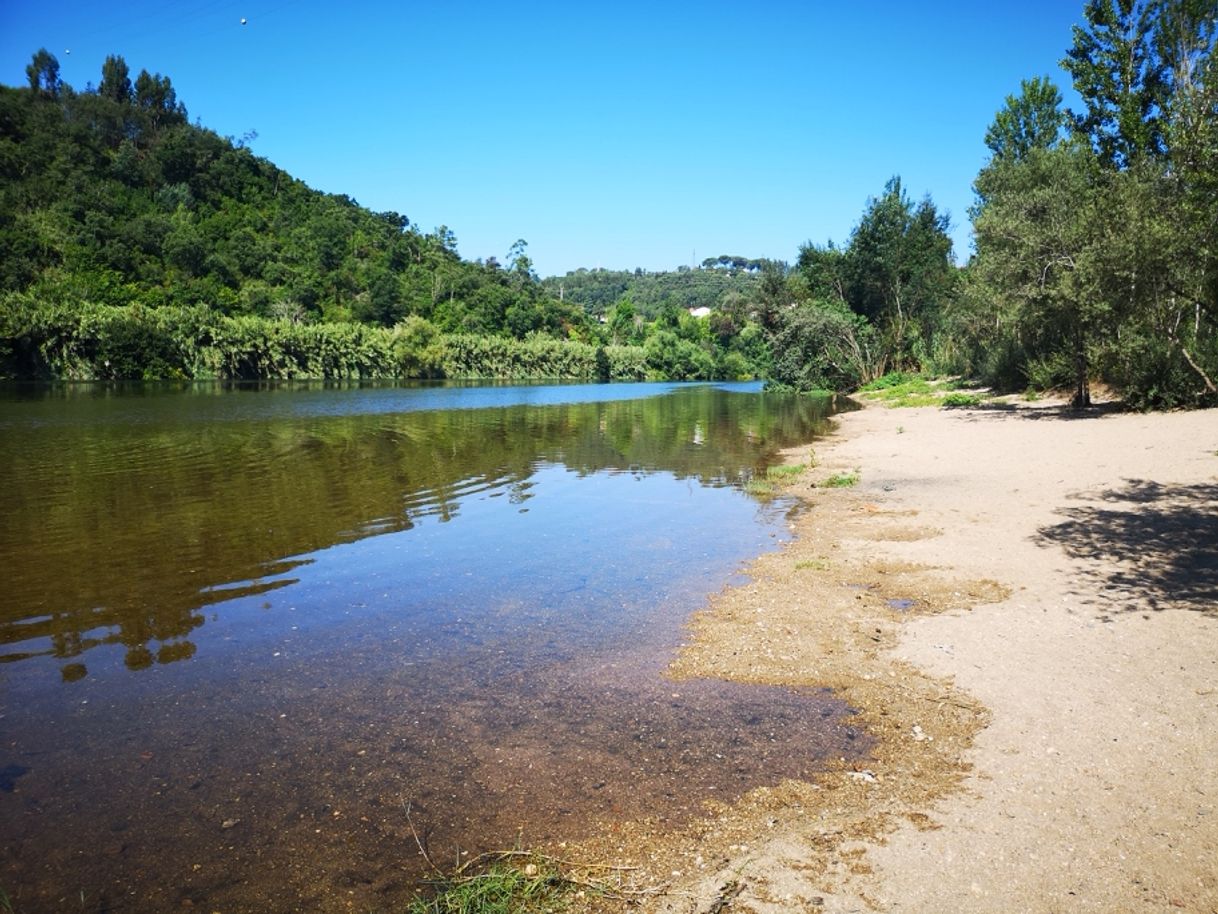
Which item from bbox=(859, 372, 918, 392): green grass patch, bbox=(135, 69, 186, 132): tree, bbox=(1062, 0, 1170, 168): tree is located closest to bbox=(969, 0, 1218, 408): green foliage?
bbox=(1062, 0, 1170, 168): tree

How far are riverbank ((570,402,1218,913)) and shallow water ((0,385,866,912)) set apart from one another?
1.87 feet

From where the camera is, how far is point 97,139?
117m

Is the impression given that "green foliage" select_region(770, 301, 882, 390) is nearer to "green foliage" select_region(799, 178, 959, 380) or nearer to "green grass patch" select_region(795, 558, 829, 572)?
"green foliage" select_region(799, 178, 959, 380)

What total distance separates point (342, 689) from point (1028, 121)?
2139 inches

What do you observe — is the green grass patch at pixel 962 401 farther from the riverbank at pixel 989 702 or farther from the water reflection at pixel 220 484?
the riverbank at pixel 989 702

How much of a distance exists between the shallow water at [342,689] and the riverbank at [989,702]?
22.5 inches

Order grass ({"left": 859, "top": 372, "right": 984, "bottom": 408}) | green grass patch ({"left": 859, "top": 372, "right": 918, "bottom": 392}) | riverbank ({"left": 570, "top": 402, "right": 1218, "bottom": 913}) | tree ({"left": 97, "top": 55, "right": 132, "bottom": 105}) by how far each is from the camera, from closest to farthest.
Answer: riverbank ({"left": 570, "top": 402, "right": 1218, "bottom": 913}), grass ({"left": 859, "top": 372, "right": 984, "bottom": 408}), green grass patch ({"left": 859, "top": 372, "right": 918, "bottom": 392}), tree ({"left": 97, "top": 55, "right": 132, "bottom": 105})

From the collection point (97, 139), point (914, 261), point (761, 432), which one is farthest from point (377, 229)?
point (761, 432)

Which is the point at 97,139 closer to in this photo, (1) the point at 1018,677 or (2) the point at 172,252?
(2) the point at 172,252

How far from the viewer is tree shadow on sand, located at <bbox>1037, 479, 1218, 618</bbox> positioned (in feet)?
26.2

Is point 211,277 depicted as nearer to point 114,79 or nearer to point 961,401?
point 114,79

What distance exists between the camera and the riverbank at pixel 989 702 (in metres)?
4.02

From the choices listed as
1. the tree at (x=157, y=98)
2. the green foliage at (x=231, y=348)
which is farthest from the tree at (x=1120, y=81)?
the tree at (x=157, y=98)

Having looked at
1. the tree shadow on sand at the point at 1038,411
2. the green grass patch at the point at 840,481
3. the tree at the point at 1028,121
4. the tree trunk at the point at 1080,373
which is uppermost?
the tree at the point at 1028,121
